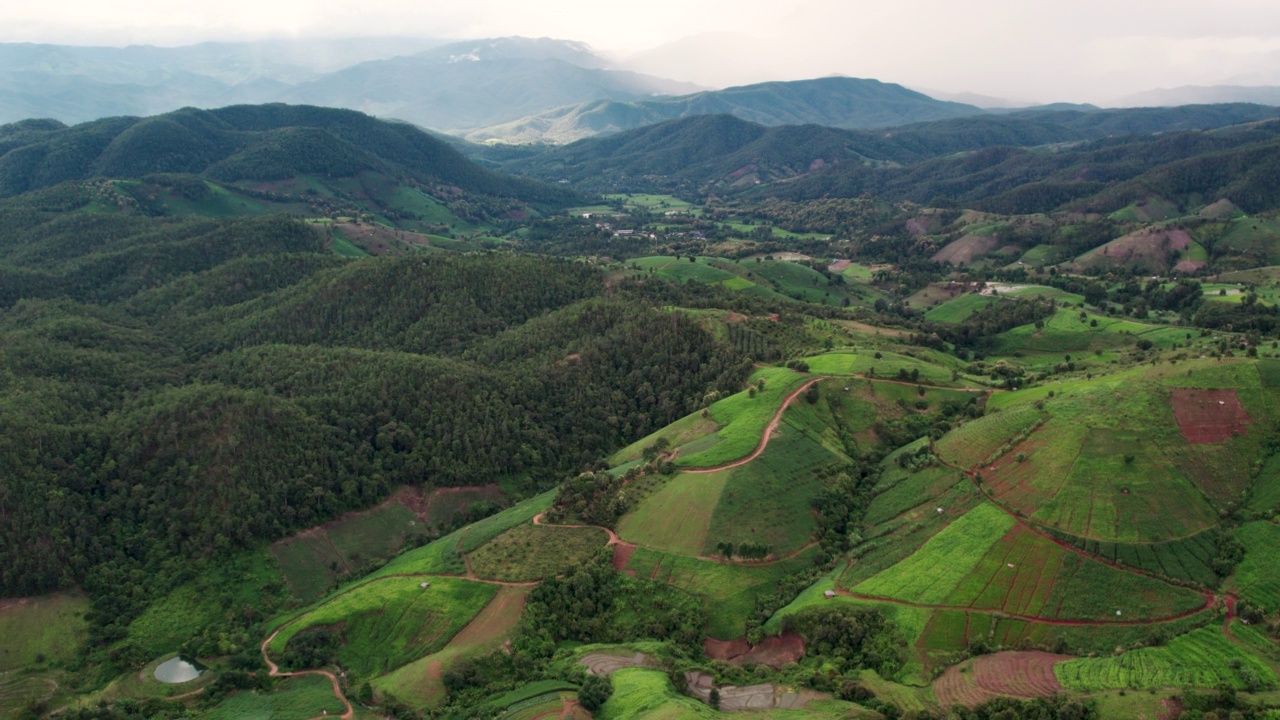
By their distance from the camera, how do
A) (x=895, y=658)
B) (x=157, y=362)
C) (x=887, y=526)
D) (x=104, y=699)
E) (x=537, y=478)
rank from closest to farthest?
(x=895, y=658), (x=104, y=699), (x=887, y=526), (x=537, y=478), (x=157, y=362)

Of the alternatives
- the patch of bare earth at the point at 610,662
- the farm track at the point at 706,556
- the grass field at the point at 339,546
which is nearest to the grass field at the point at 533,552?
the farm track at the point at 706,556

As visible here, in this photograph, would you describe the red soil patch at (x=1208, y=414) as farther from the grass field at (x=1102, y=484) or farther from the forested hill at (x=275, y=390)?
the forested hill at (x=275, y=390)

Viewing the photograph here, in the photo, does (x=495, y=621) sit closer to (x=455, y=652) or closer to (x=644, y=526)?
(x=455, y=652)

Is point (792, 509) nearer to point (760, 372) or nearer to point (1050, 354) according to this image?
point (760, 372)

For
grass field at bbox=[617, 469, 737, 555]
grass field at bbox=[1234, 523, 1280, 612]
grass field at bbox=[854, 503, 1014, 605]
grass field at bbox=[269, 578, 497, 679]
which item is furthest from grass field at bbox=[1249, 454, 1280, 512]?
grass field at bbox=[269, 578, 497, 679]

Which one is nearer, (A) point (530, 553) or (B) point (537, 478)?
(A) point (530, 553)

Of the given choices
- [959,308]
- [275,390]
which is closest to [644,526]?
[275,390]

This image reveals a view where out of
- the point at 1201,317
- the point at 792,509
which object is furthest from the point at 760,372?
the point at 1201,317

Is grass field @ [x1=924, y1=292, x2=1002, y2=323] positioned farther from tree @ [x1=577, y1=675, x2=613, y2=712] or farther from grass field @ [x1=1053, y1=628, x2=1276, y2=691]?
tree @ [x1=577, y1=675, x2=613, y2=712]
